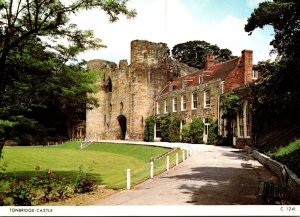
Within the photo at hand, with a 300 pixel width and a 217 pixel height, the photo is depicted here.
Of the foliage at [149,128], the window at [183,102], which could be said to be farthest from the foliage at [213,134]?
the foliage at [149,128]

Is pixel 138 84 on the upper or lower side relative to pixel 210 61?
lower

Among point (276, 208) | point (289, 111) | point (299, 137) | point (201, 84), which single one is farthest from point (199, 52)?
point (276, 208)

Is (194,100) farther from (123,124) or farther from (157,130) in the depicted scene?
(123,124)

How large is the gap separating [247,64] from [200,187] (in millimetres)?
20817

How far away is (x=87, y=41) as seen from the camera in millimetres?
10914

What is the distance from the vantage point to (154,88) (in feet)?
140

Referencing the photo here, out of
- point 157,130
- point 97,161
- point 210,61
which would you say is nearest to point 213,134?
point 210,61

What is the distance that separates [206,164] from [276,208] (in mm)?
9395

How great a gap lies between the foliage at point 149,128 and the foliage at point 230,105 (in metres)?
13.4

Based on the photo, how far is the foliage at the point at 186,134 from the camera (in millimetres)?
33062

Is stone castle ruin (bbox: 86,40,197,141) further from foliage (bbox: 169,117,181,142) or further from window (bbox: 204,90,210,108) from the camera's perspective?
window (bbox: 204,90,210,108)

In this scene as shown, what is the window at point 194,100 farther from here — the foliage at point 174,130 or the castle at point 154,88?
the foliage at point 174,130

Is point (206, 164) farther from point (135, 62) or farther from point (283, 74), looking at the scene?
point (135, 62)

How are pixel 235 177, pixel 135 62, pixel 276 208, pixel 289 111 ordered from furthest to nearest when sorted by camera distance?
pixel 135 62 → pixel 289 111 → pixel 235 177 → pixel 276 208
